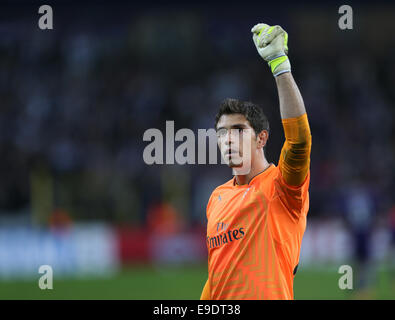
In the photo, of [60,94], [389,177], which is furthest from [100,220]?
[389,177]

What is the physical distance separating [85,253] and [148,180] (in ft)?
12.0

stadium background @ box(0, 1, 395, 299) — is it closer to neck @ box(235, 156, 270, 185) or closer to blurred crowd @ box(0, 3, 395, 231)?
blurred crowd @ box(0, 3, 395, 231)

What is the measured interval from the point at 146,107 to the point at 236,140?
20.5 meters

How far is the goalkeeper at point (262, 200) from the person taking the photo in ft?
13.6

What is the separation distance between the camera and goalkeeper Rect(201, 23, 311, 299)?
4.15 metres

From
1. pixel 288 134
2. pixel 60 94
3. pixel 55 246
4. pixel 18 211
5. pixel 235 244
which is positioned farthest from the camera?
pixel 60 94

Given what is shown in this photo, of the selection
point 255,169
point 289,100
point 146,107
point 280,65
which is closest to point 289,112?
point 289,100

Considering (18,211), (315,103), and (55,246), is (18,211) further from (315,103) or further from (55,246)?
(315,103)

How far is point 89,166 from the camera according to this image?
21.3 m

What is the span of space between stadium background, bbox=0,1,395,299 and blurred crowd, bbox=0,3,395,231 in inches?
2.2

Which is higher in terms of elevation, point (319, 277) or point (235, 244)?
point (235, 244)

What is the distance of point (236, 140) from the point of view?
447cm

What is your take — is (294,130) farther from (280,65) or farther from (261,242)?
(261,242)

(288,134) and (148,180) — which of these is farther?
(148,180)
